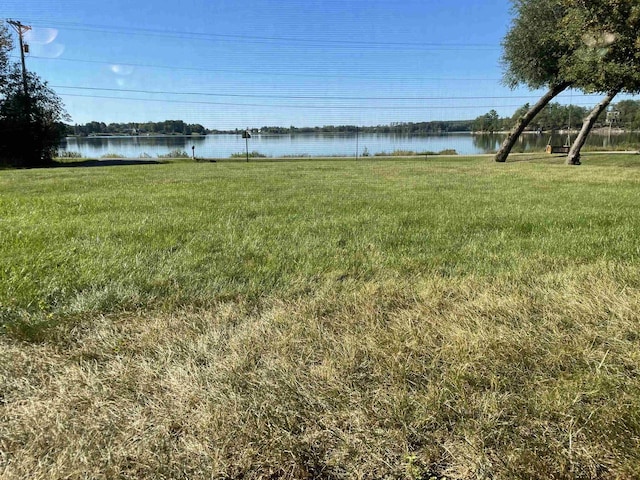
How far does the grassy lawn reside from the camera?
123cm

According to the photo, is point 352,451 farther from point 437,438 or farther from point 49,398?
point 49,398

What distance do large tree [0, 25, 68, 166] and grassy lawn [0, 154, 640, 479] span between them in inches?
1019

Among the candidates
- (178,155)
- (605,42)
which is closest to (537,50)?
(605,42)

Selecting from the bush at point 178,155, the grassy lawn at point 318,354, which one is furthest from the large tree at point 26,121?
the grassy lawn at point 318,354

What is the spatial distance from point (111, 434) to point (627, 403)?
5.94 feet

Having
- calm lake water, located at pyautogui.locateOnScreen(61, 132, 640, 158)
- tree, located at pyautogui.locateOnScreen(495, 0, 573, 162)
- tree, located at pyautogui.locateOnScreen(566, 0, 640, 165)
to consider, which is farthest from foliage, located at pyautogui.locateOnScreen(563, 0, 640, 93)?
calm lake water, located at pyautogui.locateOnScreen(61, 132, 640, 158)

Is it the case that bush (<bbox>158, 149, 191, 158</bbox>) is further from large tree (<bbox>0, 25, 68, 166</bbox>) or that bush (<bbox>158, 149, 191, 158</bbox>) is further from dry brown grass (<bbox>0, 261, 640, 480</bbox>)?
dry brown grass (<bbox>0, 261, 640, 480</bbox>)

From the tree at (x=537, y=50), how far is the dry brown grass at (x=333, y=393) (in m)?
15.9

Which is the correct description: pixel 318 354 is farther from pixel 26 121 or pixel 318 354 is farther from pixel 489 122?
pixel 489 122

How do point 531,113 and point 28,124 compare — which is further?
point 28,124

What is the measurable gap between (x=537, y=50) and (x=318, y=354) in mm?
18163

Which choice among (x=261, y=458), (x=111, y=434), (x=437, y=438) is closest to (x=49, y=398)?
(x=111, y=434)

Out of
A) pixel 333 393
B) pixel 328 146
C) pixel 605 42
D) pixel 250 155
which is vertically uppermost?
pixel 328 146

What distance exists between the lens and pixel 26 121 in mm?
24344
